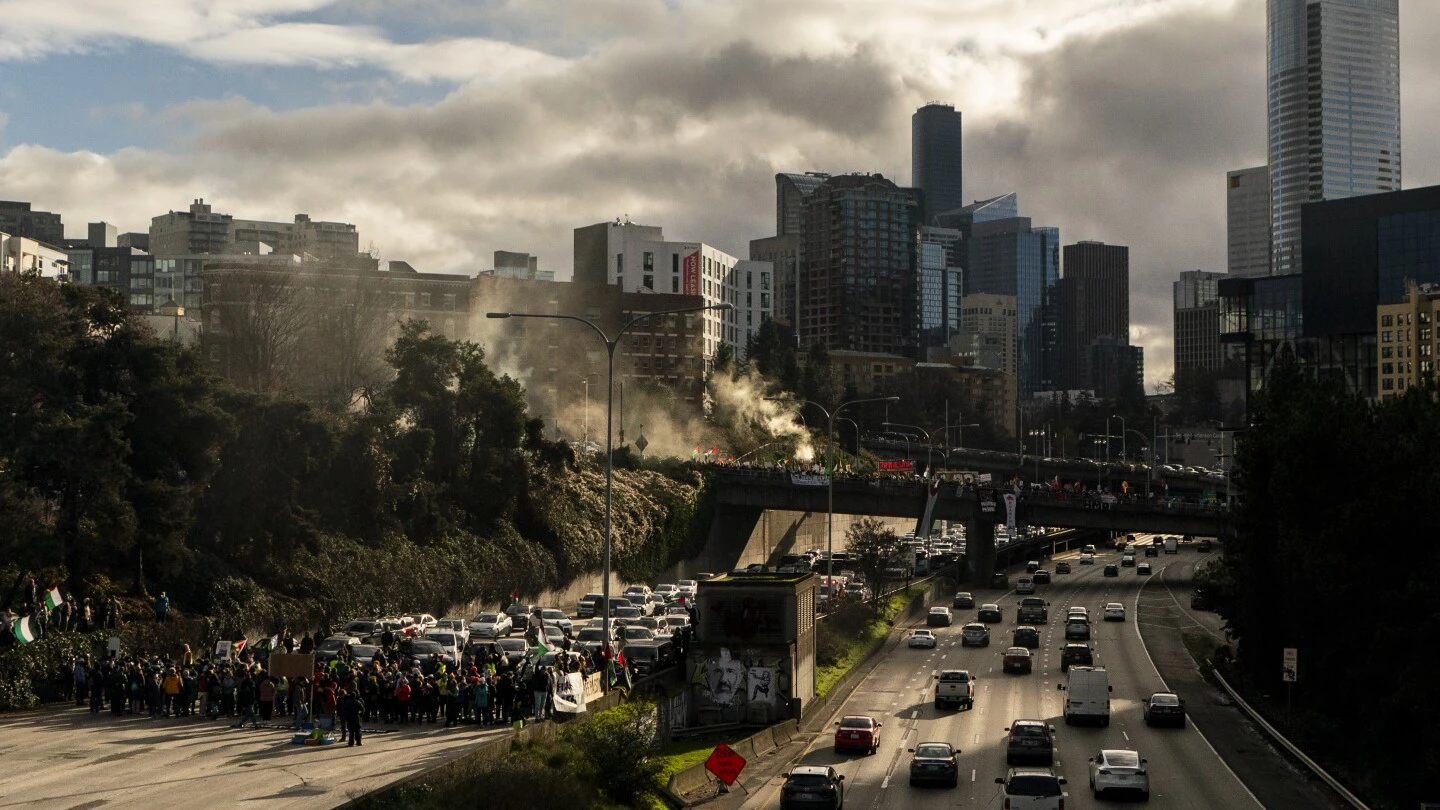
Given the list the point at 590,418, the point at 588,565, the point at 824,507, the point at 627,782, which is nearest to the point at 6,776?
the point at 627,782

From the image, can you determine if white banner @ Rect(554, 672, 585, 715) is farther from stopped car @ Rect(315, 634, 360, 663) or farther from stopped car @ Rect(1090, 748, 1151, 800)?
stopped car @ Rect(315, 634, 360, 663)

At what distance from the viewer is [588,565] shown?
94750 mm

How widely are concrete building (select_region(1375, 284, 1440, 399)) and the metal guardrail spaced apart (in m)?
117

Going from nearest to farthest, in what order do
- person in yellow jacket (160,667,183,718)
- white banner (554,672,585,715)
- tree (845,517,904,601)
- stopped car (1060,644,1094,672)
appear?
white banner (554,672,585,715) → person in yellow jacket (160,667,183,718) → stopped car (1060,644,1094,672) → tree (845,517,904,601)

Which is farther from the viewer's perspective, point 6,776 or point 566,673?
point 566,673

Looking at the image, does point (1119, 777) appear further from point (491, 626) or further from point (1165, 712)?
point (491, 626)

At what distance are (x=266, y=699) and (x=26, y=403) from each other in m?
23.4

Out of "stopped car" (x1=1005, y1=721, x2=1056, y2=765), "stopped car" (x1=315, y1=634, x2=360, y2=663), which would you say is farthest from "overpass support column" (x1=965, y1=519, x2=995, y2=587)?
"stopped car" (x1=1005, y1=721, x2=1056, y2=765)

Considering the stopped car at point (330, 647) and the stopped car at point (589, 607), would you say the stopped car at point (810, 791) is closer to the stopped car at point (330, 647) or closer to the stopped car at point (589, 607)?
the stopped car at point (330, 647)

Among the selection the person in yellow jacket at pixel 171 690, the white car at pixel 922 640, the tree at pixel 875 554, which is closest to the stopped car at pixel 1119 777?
the person in yellow jacket at pixel 171 690

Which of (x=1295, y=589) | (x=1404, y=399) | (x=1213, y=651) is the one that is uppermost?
(x=1404, y=399)

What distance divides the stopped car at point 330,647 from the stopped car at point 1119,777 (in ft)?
82.3

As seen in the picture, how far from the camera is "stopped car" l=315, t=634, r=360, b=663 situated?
173 ft

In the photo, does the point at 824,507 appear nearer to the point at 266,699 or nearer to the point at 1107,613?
the point at 1107,613
